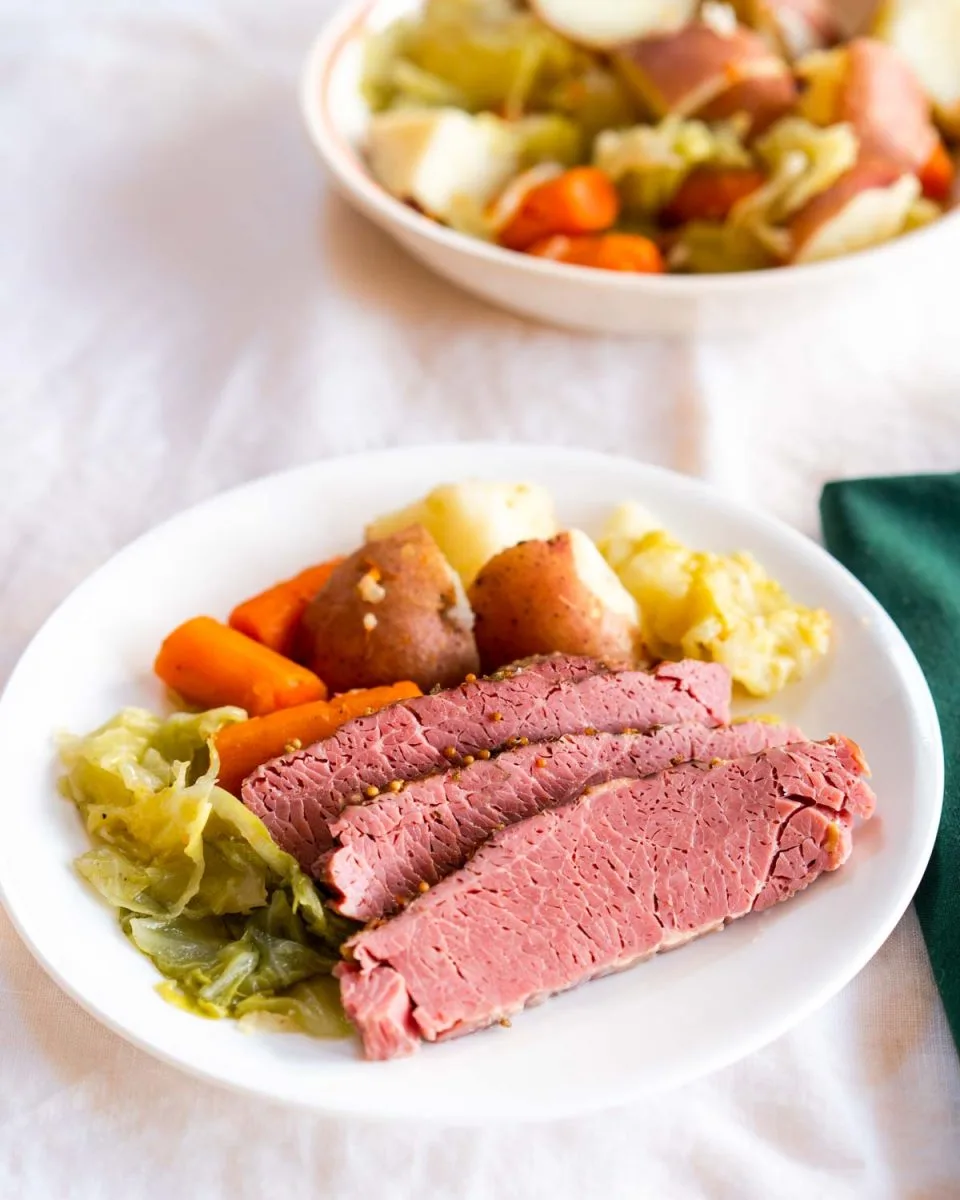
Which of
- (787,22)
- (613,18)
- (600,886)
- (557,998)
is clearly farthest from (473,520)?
(787,22)

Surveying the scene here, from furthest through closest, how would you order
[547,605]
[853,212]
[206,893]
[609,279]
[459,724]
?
[853,212] < [609,279] < [547,605] < [459,724] < [206,893]

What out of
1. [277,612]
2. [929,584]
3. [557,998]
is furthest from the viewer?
[929,584]

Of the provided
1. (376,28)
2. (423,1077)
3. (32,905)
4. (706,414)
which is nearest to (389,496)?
(706,414)

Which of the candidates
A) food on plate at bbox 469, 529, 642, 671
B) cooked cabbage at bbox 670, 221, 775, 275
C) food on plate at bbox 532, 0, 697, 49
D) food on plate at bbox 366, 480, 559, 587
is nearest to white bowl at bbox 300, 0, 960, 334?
cooked cabbage at bbox 670, 221, 775, 275

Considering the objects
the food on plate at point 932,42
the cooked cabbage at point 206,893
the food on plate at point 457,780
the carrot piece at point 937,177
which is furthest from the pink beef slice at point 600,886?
the food on plate at point 932,42

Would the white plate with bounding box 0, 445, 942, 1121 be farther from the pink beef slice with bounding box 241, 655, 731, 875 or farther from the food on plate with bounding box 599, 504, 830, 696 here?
the pink beef slice with bounding box 241, 655, 731, 875

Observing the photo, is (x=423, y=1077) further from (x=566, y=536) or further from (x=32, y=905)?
(x=566, y=536)

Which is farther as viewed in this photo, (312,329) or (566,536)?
(312,329)

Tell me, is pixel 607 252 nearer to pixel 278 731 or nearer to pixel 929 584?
pixel 929 584
